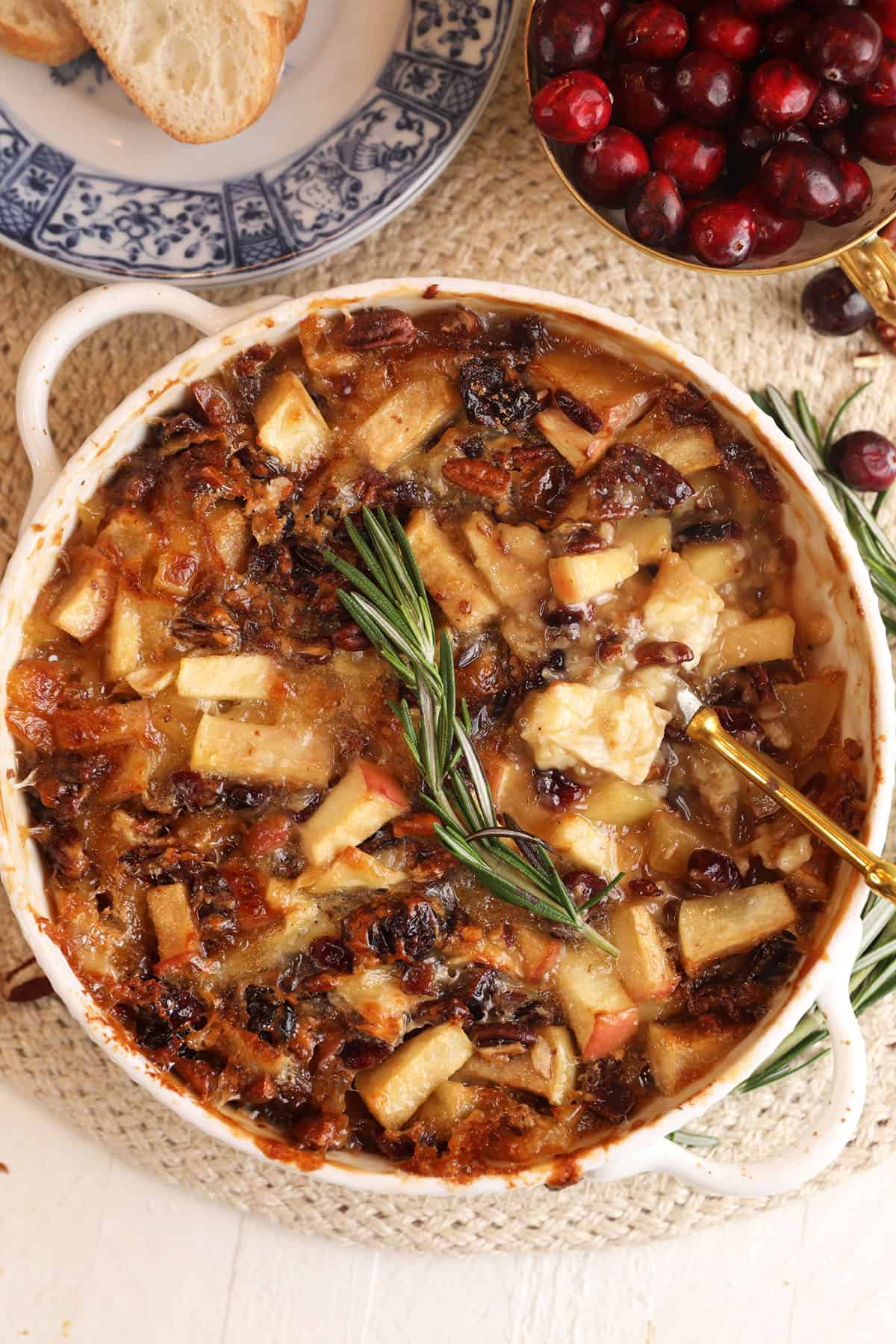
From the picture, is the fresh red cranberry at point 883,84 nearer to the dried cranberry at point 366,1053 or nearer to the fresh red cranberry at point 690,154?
the fresh red cranberry at point 690,154

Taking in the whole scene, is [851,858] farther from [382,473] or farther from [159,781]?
[159,781]

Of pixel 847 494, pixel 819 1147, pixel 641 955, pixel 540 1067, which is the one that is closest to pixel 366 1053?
pixel 540 1067

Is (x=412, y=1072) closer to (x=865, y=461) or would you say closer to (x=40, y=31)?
(x=865, y=461)

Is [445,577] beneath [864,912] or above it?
above

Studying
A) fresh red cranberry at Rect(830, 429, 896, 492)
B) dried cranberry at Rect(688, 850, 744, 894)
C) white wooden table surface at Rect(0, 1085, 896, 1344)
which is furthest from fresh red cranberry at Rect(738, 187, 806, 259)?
white wooden table surface at Rect(0, 1085, 896, 1344)

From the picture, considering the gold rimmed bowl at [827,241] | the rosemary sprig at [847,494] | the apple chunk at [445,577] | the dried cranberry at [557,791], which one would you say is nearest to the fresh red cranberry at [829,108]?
the gold rimmed bowl at [827,241]

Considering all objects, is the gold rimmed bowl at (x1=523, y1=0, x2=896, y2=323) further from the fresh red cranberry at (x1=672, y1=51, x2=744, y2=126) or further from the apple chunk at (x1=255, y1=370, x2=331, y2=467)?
the apple chunk at (x1=255, y1=370, x2=331, y2=467)

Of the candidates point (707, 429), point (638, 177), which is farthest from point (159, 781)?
point (638, 177)
